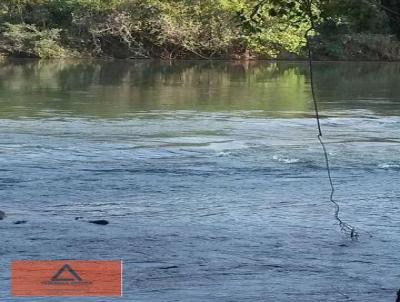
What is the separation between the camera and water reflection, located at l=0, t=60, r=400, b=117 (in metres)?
24.1

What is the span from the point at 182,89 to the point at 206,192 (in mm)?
18312

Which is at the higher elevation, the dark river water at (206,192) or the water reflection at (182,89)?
the water reflection at (182,89)

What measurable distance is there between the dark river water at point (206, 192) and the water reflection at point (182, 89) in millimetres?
195

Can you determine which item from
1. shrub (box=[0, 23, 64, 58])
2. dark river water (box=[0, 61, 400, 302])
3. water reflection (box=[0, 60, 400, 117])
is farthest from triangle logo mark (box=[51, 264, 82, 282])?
shrub (box=[0, 23, 64, 58])

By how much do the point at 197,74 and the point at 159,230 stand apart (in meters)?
31.0

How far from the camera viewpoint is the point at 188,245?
8977mm

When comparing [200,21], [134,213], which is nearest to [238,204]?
Answer: [134,213]

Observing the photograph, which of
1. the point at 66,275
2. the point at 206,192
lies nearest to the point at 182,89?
the point at 206,192

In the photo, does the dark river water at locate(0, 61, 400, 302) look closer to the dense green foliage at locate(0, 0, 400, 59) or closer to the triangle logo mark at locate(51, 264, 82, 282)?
the triangle logo mark at locate(51, 264, 82, 282)

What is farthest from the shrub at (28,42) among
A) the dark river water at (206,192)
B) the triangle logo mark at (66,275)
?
the triangle logo mark at (66,275)

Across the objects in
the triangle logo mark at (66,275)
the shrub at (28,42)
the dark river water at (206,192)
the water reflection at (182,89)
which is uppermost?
the shrub at (28,42)

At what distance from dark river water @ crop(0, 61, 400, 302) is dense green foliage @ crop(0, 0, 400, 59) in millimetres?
27725

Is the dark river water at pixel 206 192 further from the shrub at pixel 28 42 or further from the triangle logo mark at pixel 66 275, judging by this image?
the shrub at pixel 28 42

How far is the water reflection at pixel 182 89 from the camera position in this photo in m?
24.1
